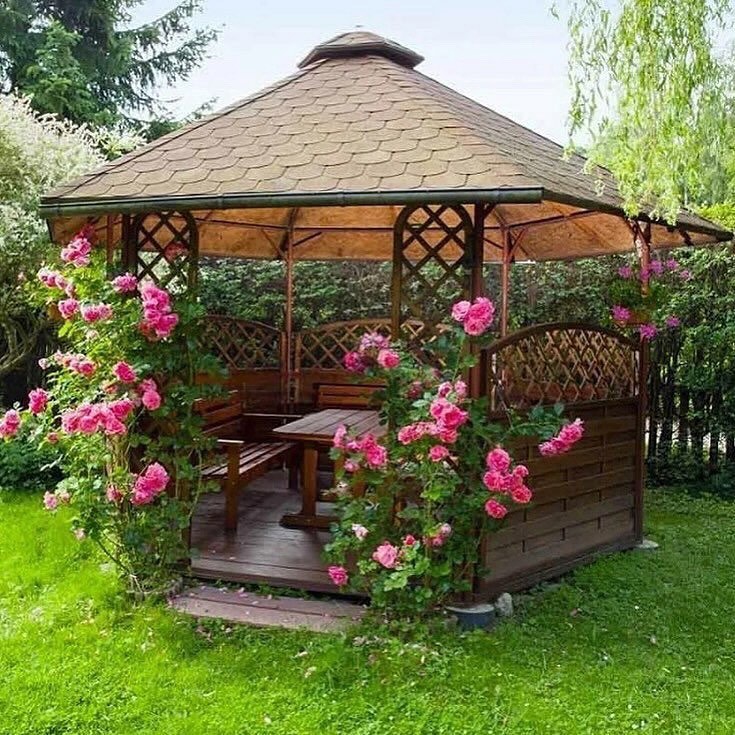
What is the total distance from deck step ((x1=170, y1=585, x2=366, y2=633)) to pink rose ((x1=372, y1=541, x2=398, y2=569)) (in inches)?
18.4

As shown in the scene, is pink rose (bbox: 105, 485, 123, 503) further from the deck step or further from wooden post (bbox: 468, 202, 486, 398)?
wooden post (bbox: 468, 202, 486, 398)

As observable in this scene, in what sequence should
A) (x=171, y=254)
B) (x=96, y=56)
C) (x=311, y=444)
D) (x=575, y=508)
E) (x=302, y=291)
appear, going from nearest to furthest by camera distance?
1. (x=171, y=254)
2. (x=575, y=508)
3. (x=311, y=444)
4. (x=302, y=291)
5. (x=96, y=56)

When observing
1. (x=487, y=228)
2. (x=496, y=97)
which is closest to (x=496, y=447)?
(x=487, y=228)

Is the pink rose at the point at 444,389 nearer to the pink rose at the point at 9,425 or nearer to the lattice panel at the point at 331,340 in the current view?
the pink rose at the point at 9,425

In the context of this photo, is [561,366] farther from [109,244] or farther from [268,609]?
[109,244]

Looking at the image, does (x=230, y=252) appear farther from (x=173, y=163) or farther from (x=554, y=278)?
(x=554, y=278)

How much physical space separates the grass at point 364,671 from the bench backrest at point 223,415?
165 centimetres

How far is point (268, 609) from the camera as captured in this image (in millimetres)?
4230

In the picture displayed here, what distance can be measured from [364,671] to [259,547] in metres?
1.61

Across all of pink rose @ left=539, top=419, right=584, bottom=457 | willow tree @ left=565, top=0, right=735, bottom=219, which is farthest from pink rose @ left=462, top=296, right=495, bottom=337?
willow tree @ left=565, top=0, right=735, bottom=219

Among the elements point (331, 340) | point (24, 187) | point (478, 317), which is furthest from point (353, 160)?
point (24, 187)

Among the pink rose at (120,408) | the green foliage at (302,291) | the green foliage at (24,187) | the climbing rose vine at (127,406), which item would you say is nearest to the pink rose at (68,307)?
the climbing rose vine at (127,406)

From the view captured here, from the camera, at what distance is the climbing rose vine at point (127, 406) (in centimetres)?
410

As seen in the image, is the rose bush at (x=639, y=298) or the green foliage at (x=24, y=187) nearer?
the rose bush at (x=639, y=298)
